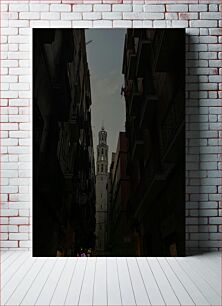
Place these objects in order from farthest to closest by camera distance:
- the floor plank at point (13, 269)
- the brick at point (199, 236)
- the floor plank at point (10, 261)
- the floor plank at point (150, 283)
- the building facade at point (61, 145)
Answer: the brick at point (199, 236) → the building facade at point (61, 145) → the floor plank at point (10, 261) → the floor plank at point (13, 269) → the floor plank at point (150, 283)

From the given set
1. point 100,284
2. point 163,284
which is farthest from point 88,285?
point 163,284

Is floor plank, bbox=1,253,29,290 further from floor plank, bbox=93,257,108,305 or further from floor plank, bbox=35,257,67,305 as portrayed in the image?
floor plank, bbox=93,257,108,305

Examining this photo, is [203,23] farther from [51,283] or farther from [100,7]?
[51,283]

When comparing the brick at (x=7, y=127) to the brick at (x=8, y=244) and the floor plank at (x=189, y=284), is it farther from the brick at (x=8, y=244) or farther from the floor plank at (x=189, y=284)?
the floor plank at (x=189, y=284)

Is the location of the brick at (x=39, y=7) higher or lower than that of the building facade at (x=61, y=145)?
higher

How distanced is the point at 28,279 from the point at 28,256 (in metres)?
0.76

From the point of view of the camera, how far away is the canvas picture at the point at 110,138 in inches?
198

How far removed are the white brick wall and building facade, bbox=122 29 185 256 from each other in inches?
5.4

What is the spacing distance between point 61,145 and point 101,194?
56 centimetres

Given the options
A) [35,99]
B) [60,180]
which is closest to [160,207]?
[60,180]

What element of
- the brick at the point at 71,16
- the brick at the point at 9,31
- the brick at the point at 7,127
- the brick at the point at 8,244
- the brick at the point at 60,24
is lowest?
the brick at the point at 8,244

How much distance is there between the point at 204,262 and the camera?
477 cm

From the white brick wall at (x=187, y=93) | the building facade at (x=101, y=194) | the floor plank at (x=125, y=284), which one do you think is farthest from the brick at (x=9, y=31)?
the floor plank at (x=125, y=284)

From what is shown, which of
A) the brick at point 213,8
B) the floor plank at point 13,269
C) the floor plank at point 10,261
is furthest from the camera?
the brick at point 213,8
